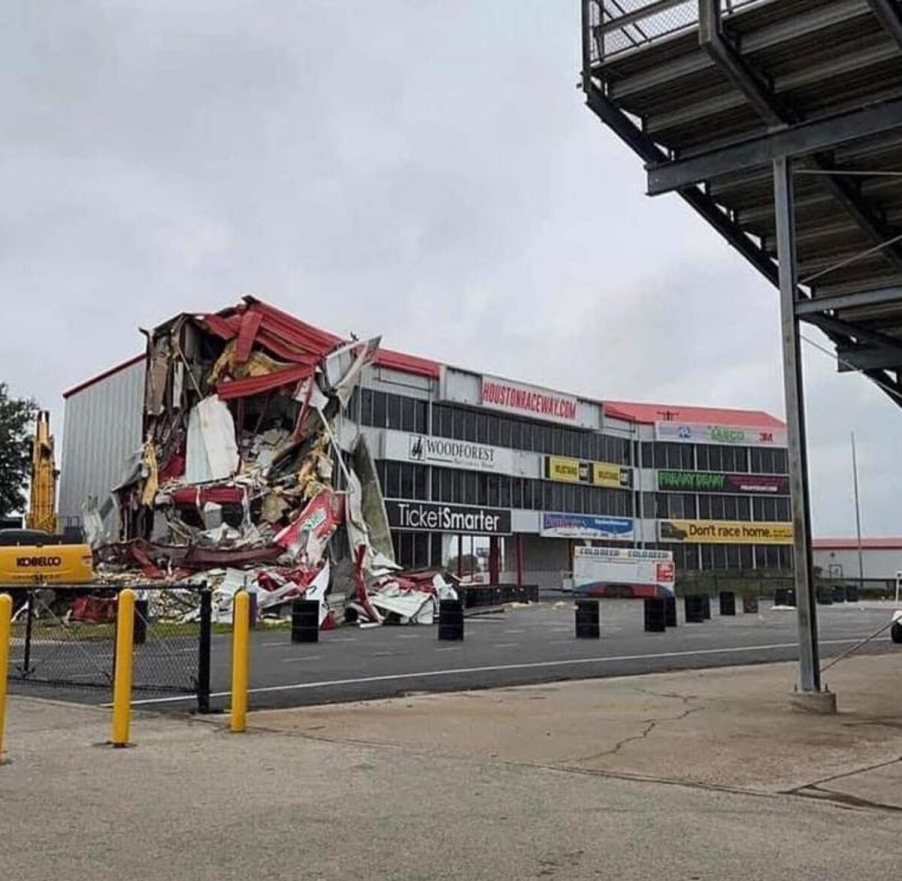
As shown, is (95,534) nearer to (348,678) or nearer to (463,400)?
(463,400)

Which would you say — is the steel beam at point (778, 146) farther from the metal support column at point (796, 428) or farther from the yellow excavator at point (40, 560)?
the yellow excavator at point (40, 560)

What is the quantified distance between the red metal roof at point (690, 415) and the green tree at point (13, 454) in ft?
135

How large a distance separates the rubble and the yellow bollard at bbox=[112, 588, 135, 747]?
2037cm

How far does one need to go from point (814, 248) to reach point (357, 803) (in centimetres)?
1148

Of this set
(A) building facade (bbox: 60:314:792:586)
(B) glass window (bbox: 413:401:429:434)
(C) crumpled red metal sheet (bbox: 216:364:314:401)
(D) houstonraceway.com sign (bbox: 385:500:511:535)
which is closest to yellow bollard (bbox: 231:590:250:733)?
(C) crumpled red metal sheet (bbox: 216:364:314:401)

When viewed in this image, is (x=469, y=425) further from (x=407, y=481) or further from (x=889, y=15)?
(x=889, y=15)

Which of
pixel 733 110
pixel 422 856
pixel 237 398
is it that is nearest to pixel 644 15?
pixel 733 110

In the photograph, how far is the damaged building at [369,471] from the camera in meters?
36.9

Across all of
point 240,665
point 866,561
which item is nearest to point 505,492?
point 866,561

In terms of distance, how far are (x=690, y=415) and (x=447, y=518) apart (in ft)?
102

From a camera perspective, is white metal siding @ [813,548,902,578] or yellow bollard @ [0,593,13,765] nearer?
yellow bollard @ [0,593,13,765]

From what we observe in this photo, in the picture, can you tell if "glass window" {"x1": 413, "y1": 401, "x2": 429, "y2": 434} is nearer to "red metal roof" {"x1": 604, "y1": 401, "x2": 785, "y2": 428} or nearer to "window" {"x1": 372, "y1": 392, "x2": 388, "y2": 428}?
"window" {"x1": 372, "y1": 392, "x2": 388, "y2": 428}

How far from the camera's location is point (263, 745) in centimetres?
911

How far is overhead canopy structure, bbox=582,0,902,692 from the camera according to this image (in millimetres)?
11102
